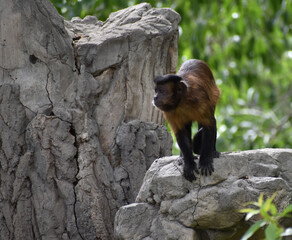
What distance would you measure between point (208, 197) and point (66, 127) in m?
1.85

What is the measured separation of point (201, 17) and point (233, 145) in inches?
112

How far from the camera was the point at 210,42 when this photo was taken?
14.9 m

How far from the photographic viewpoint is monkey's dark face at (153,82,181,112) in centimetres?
633

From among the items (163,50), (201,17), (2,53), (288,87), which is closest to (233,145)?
(201,17)

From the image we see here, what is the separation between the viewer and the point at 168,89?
634 centimetres

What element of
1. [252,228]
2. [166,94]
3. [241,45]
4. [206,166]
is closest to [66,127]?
[166,94]

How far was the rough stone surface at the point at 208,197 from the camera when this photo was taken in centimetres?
532

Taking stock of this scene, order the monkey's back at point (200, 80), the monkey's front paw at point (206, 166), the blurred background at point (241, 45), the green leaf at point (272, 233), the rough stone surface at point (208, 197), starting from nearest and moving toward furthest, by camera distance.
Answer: the green leaf at point (272, 233) < the rough stone surface at point (208, 197) < the monkey's front paw at point (206, 166) < the monkey's back at point (200, 80) < the blurred background at point (241, 45)

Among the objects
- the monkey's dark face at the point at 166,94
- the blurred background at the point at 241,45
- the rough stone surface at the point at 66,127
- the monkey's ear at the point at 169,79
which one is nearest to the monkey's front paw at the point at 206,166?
the monkey's dark face at the point at 166,94

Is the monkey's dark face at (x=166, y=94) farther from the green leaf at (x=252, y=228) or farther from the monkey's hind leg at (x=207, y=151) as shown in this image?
the green leaf at (x=252, y=228)

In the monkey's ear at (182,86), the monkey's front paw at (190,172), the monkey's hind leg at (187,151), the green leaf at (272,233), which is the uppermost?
the monkey's ear at (182,86)

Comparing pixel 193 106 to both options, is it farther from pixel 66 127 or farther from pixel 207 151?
pixel 66 127

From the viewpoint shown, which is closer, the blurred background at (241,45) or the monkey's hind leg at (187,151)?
the monkey's hind leg at (187,151)

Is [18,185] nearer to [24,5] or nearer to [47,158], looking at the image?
[47,158]
